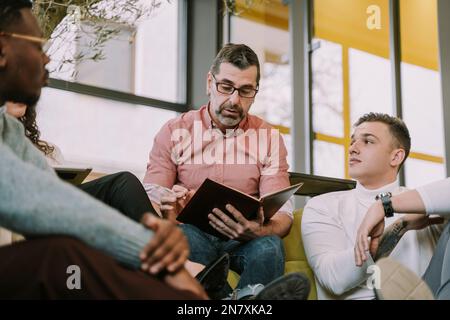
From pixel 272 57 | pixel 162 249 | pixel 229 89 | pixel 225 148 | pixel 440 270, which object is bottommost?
pixel 440 270

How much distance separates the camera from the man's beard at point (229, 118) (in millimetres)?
2578

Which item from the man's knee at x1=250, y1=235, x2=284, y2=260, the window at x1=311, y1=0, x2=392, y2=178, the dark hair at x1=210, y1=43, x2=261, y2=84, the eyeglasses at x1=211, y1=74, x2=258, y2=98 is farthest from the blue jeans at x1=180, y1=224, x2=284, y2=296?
the window at x1=311, y1=0, x2=392, y2=178

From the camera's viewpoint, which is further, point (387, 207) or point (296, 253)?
point (296, 253)

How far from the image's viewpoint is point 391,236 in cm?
218

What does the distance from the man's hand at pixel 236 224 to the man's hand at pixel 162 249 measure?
3.25ft

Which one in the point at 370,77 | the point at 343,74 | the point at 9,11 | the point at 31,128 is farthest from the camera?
the point at 343,74

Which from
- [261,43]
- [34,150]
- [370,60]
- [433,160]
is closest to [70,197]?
[34,150]

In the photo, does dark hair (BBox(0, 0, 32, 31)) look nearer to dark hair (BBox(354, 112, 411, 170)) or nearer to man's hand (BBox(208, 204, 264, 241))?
man's hand (BBox(208, 204, 264, 241))

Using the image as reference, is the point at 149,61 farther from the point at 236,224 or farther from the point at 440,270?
the point at 440,270

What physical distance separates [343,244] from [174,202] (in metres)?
0.63

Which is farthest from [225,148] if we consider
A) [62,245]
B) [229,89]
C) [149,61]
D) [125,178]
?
[149,61]

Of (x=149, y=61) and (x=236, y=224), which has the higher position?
(x=149, y=61)

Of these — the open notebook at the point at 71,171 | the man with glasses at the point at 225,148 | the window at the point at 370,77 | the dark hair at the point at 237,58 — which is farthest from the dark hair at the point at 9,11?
the window at the point at 370,77
